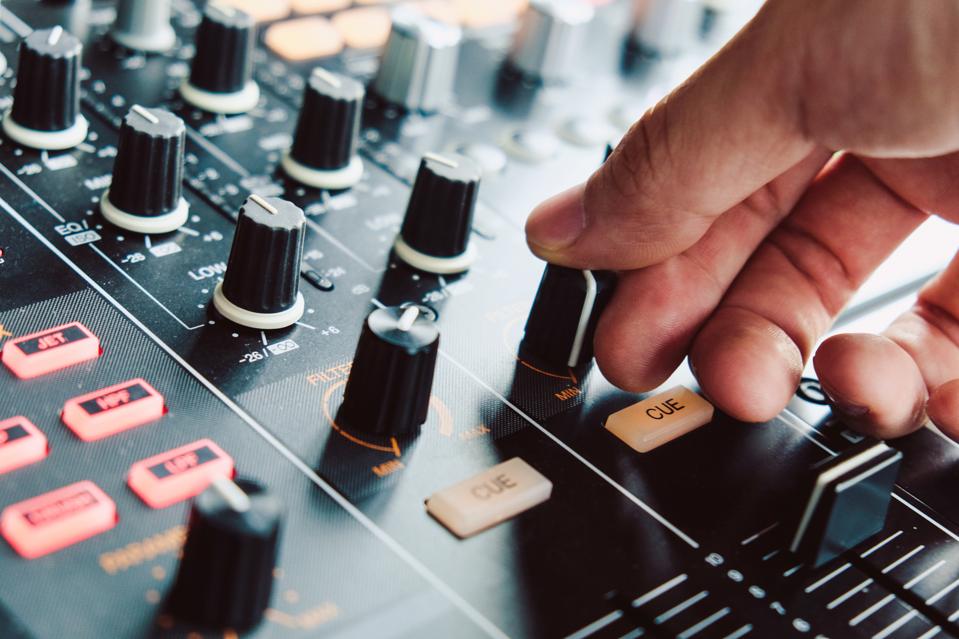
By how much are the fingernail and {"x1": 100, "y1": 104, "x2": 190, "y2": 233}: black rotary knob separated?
0.33m

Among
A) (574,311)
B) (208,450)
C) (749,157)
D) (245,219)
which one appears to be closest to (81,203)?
(245,219)

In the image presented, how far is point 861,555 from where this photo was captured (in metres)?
0.95

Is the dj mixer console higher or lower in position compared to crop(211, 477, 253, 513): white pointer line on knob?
lower

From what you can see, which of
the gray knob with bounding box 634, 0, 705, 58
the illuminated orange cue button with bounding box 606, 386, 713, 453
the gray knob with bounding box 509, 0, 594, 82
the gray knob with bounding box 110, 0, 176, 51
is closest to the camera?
the illuminated orange cue button with bounding box 606, 386, 713, 453

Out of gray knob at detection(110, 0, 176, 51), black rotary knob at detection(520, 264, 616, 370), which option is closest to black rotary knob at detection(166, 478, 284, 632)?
black rotary knob at detection(520, 264, 616, 370)

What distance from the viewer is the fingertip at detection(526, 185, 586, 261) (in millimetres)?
1081

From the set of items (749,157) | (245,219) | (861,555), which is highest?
(749,157)

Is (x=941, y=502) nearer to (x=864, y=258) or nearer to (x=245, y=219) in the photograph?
(x=864, y=258)

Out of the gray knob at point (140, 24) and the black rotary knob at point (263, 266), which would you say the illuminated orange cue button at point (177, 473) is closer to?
the black rotary knob at point (263, 266)

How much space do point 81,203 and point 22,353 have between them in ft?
0.82

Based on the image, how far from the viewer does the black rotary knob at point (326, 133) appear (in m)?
1.21

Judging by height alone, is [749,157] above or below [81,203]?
above

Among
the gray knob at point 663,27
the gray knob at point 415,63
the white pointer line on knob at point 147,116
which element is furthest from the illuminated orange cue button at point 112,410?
the gray knob at point 663,27

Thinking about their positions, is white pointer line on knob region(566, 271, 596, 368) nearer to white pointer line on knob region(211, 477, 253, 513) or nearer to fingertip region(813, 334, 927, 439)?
fingertip region(813, 334, 927, 439)
